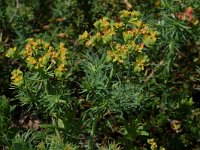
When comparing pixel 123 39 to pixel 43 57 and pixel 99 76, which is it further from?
pixel 43 57

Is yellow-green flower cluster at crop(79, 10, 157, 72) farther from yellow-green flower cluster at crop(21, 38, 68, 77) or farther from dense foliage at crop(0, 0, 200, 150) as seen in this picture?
yellow-green flower cluster at crop(21, 38, 68, 77)

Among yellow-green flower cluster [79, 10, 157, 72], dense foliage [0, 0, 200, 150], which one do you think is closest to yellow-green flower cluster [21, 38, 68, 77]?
dense foliage [0, 0, 200, 150]

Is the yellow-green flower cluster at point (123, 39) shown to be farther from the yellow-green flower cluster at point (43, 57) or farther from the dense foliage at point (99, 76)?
the yellow-green flower cluster at point (43, 57)

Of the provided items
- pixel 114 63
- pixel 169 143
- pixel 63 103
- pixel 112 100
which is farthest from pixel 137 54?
pixel 169 143

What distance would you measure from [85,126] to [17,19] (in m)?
1.29

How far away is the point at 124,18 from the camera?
3078mm

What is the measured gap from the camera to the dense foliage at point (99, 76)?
2.88 m

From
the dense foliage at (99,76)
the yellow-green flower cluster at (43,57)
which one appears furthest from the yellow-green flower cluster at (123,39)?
the yellow-green flower cluster at (43,57)

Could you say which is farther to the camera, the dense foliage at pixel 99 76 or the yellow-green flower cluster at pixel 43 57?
the dense foliage at pixel 99 76

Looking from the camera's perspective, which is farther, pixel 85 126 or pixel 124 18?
pixel 85 126

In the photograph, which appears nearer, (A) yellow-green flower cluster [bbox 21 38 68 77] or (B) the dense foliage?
(A) yellow-green flower cluster [bbox 21 38 68 77]

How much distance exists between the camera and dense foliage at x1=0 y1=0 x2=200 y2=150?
2.88 m

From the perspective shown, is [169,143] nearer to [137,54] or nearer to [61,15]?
[137,54]

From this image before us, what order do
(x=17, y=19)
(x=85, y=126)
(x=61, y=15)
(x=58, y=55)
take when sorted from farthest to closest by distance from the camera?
1. (x=61, y=15)
2. (x=17, y=19)
3. (x=85, y=126)
4. (x=58, y=55)
